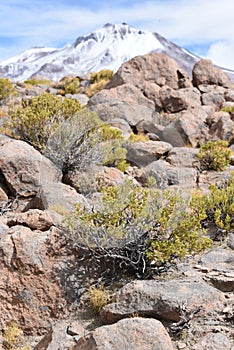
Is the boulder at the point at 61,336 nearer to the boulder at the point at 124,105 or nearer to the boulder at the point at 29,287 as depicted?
the boulder at the point at 29,287

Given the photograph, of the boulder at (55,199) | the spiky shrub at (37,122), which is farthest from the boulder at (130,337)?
the spiky shrub at (37,122)

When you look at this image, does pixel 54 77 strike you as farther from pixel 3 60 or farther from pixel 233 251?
pixel 233 251

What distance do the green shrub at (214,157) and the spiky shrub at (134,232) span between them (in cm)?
531

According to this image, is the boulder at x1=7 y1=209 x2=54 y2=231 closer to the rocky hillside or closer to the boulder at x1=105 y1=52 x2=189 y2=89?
the rocky hillside

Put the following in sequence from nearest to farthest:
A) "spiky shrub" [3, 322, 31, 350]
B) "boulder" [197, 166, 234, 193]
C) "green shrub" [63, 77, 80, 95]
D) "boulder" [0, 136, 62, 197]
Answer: "spiky shrub" [3, 322, 31, 350]
"boulder" [0, 136, 62, 197]
"boulder" [197, 166, 234, 193]
"green shrub" [63, 77, 80, 95]

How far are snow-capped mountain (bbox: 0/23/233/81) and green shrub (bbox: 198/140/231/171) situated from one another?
105m

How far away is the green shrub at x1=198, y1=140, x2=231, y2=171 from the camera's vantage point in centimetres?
1059

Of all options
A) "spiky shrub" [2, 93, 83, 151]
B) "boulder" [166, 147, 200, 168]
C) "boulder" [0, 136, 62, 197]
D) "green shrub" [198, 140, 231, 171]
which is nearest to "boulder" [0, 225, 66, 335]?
"boulder" [0, 136, 62, 197]

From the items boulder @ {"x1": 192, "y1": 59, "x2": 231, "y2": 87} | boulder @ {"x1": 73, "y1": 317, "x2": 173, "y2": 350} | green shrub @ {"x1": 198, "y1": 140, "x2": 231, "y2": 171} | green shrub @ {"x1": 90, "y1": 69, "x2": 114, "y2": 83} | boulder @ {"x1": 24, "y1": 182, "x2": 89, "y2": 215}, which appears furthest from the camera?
green shrub @ {"x1": 90, "y1": 69, "x2": 114, "y2": 83}

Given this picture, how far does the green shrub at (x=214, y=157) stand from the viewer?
1059 centimetres

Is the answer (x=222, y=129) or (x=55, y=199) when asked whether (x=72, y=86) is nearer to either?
(x=222, y=129)

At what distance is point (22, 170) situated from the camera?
24.3 feet

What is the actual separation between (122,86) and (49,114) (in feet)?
27.3

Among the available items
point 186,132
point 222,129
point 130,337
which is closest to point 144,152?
point 186,132
